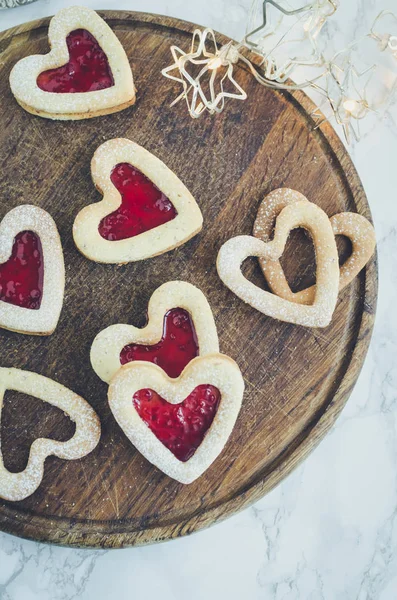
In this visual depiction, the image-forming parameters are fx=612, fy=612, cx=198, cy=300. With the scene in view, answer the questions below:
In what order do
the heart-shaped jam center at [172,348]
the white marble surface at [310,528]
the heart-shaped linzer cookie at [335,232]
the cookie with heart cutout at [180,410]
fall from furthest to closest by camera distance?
the white marble surface at [310,528]
the heart-shaped linzer cookie at [335,232]
the heart-shaped jam center at [172,348]
the cookie with heart cutout at [180,410]

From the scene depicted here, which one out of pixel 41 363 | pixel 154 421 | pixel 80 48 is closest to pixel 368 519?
pixel 154 421

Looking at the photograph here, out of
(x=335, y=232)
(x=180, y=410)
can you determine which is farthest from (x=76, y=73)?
(x=180, y=410)

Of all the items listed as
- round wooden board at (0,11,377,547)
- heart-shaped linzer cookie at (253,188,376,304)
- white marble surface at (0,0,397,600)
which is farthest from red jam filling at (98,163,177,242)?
white marble surface at (0,0,397,600)

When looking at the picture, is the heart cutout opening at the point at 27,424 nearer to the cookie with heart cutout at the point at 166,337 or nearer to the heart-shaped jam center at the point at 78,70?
the cookie with heart cutout at the point at 166,337

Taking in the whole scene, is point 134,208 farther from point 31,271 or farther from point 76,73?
point 76,73

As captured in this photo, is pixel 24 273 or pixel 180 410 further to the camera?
pixel 24 273

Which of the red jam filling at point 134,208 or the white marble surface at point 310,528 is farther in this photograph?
the white marble surface at point 310,528

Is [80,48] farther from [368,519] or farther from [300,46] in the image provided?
[368,519]

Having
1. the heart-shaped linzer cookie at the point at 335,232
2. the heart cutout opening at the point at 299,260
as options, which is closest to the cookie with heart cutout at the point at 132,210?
the heart-shaped linzer cookie at the point at 335,232
